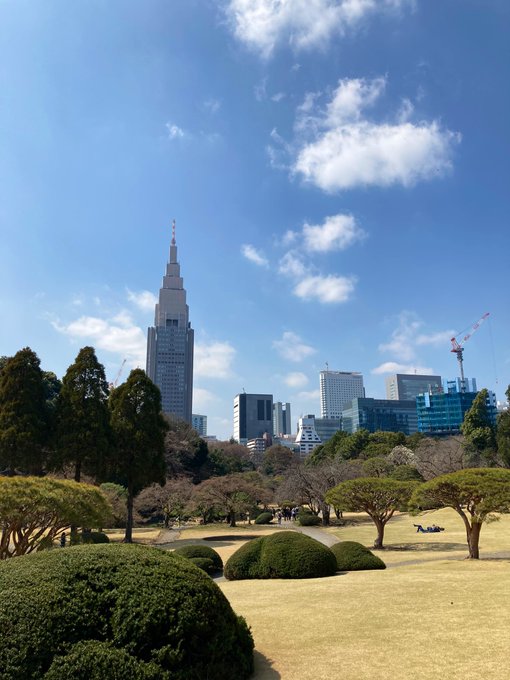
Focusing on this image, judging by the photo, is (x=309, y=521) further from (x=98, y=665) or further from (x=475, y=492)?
(x=98, y=665)

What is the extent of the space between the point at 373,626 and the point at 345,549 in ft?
33.9

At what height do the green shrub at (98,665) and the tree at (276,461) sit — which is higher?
the tree at (276,461)

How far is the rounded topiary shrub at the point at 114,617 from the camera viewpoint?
5680mm

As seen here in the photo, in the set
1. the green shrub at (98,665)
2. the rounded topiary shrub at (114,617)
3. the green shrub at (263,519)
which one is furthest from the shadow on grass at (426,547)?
the green shrub at (98,665)

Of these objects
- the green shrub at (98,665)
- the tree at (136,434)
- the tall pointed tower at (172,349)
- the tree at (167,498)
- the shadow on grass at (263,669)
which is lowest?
the shadow on grass at (263,669)

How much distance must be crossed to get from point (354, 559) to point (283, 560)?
123 inches

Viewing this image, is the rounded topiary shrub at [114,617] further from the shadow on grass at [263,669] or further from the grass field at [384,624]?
the grass field at [384,624]

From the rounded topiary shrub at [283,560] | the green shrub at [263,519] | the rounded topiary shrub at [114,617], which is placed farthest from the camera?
the green shrub at [263,519]

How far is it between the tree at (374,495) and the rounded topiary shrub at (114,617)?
70.1 ft

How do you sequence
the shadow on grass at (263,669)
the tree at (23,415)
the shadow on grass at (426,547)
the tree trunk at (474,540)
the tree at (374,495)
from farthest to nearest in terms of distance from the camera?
the tree at (23,415), the tree at (374,495), the shadow on grass at (426,547), the tree trunk at (474,540), the shadow on grass at (263,669)

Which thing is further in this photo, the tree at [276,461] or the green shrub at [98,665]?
the tree at [276,461]

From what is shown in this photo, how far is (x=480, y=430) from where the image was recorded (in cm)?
6225

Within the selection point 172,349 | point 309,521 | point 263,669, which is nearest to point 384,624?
point 263,669

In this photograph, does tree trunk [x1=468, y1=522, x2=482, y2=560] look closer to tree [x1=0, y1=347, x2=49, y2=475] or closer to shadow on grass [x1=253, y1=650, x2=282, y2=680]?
shadow on grass [x1=253, y1=650, x2=282, y2=680]
